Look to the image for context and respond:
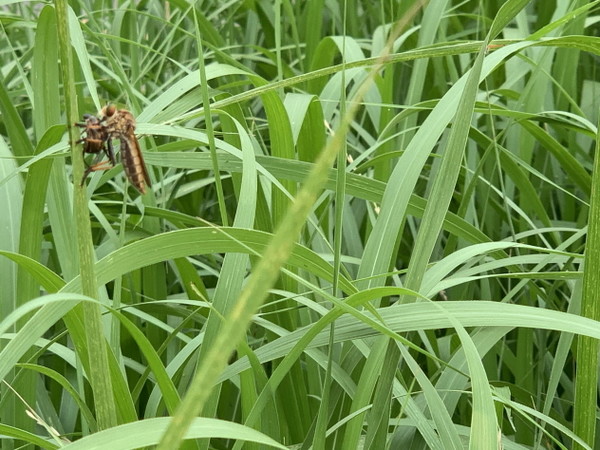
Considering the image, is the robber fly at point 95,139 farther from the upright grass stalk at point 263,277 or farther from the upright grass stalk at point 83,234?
the upright grass stalk at point 263,277

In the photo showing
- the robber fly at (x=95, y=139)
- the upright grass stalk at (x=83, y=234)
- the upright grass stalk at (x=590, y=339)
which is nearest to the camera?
the upright grass stalk at (x=83, y=234)

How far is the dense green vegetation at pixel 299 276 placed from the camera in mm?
537

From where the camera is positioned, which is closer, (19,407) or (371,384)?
(371,384)

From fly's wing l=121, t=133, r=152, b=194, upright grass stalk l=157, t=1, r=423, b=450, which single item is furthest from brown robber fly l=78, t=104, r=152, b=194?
upright grass stalk l=157, t=1, r=423, b=450

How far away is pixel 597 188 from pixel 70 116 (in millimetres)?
409

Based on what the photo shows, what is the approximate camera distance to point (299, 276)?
32.2 inches

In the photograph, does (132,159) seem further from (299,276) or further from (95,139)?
(299,276)

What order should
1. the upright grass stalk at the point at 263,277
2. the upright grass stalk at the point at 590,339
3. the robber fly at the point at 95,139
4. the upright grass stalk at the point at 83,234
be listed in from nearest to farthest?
1. the upright grass stalk at the point at 263,277
2. the upright grass stalk at the point at 83,234
3. the robber fly at the point at 95,139
4. the upright grass stalk at the point at 590,339

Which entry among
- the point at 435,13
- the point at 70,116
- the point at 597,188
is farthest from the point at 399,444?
the point at 435,13

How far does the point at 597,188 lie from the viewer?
64cm

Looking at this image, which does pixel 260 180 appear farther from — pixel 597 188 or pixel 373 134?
pixel 373 134

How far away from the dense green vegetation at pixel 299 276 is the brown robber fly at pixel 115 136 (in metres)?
0.05

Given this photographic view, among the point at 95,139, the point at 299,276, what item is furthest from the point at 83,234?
the point at 299,276

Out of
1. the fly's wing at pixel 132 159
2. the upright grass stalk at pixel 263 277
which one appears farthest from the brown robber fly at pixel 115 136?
the upright grass stalk at pixel 263 277
